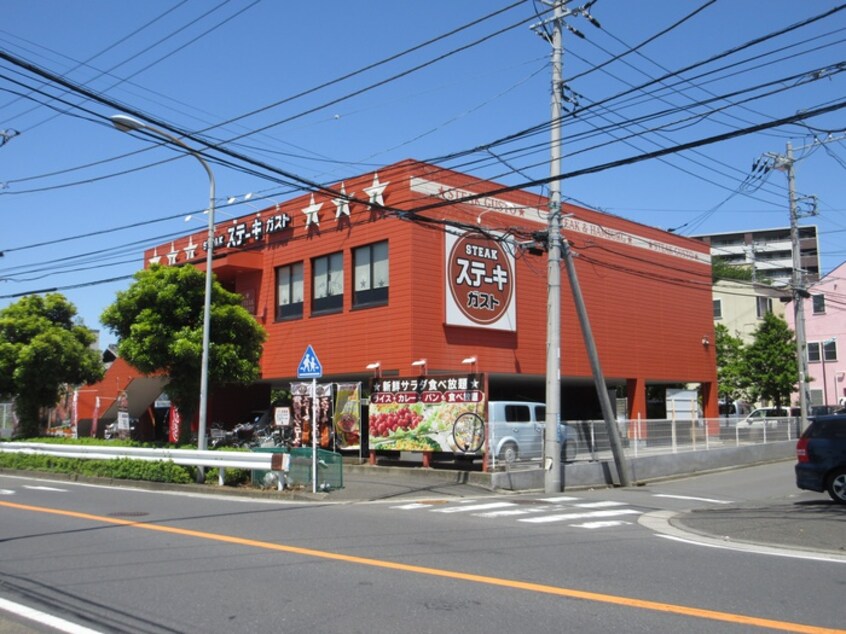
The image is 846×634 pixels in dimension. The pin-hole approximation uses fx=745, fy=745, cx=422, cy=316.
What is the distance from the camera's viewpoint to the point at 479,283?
24.4m

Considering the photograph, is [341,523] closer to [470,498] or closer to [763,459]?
[470,498]

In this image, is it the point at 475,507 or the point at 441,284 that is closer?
the point at 475,507

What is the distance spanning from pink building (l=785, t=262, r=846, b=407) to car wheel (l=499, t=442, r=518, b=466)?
124ft

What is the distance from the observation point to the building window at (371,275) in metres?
23.9

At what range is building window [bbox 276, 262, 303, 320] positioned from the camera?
27000 mm

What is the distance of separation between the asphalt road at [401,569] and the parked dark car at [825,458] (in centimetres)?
44

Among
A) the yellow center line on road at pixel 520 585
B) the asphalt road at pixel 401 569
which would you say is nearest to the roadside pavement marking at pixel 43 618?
the asphalt road at pixel 401 569

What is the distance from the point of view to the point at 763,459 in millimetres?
28359

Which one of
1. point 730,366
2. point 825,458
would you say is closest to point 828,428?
point 825,458

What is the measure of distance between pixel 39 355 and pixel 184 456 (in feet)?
36.9

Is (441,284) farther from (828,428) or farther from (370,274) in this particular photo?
(828,428)

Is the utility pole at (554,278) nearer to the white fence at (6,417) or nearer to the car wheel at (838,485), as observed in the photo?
the car wheel at (838,485)

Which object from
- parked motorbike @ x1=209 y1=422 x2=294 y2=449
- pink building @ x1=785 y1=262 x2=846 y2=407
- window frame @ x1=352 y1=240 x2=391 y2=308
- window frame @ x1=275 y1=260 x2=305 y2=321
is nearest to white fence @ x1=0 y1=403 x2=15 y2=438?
parked motorbike @ x1=209 y1=422 x2=294 y2=449

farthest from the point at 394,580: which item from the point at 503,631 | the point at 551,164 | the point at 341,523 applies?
the point at 551,164
